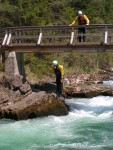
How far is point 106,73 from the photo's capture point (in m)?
37.7

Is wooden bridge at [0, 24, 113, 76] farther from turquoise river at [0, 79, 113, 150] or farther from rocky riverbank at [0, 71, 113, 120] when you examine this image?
turquoise river at [0, 79, 113, 150]

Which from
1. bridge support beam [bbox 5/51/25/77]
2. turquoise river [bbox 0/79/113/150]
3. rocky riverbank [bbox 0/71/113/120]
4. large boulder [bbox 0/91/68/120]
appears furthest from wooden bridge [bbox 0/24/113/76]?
turquoise river [bbox 0/79/113/150]

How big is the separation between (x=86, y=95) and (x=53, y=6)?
2858 cm

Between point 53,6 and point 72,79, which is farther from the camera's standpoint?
point 53,6

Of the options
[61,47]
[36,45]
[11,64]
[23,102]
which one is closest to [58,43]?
[61,47]

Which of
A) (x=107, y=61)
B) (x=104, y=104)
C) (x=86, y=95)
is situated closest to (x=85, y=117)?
(x=104, y=104)

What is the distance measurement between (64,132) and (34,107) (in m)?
2.69

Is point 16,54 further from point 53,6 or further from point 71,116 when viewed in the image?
point 53,6

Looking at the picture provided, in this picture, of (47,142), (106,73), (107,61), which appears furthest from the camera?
(107,61)

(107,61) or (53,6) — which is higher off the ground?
(53,6)

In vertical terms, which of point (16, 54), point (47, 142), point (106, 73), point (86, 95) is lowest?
point (106, 73)

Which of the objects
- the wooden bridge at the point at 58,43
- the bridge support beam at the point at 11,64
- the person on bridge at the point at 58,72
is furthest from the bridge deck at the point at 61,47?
the person on bridge at the point at 58,72

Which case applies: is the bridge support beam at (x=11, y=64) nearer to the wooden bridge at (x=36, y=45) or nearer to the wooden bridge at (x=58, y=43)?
the wooden bridge at (x=36, y=45)

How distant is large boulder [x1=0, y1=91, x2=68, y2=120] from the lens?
17.3 metres
